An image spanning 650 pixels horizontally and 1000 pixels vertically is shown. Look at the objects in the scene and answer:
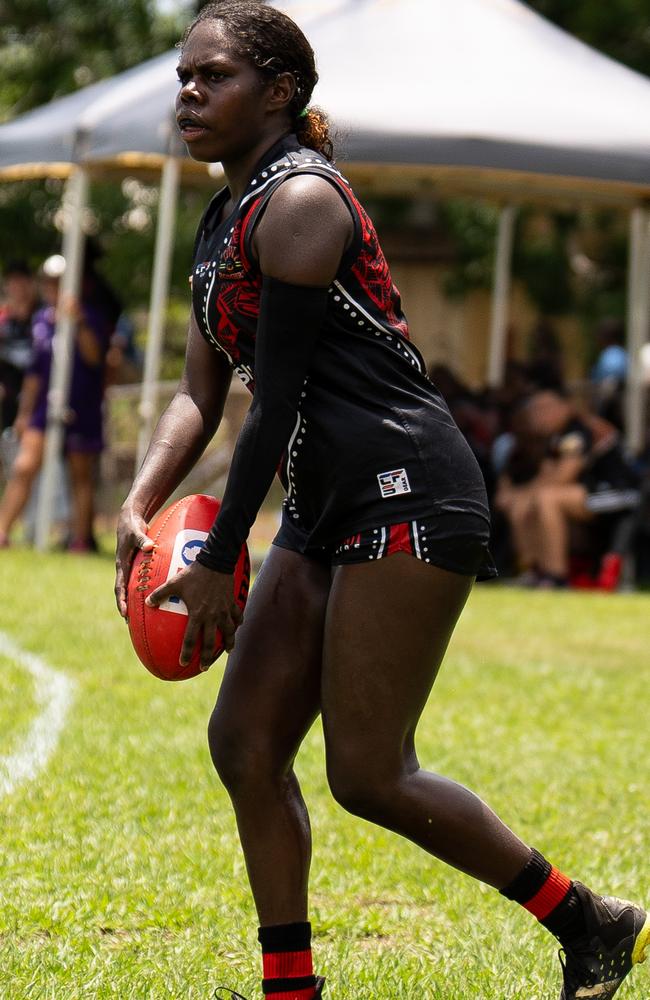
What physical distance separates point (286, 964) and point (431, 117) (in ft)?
29.0

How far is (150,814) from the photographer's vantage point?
5.48m

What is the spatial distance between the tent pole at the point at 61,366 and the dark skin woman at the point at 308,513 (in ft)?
31.1

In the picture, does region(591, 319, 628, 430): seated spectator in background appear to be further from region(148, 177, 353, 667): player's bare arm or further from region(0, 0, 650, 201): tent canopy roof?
region(148, 177, 353, 667): player's bare arm

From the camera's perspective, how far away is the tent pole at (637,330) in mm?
13688

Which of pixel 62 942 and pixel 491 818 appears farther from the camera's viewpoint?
pixel 62 942

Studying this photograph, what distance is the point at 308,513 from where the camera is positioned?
358 cm

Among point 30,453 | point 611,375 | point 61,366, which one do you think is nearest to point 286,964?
point 61,366

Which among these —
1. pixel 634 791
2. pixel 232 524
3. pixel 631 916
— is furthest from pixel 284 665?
pixel 634 791

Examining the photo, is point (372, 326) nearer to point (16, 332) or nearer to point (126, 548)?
point (126, 548)

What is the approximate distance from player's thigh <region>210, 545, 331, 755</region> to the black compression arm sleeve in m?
0.30

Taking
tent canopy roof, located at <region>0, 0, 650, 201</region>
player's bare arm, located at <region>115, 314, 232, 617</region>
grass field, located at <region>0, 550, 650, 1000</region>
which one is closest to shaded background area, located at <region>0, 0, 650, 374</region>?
tent canopy roof, located at <region>0, 0, 650, 201</region>

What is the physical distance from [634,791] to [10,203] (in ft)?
58.0

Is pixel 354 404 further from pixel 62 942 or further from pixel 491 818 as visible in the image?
pixel 62 942

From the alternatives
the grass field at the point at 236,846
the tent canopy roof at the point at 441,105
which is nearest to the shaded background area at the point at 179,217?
the tent canopy roof at the point at 441,105
